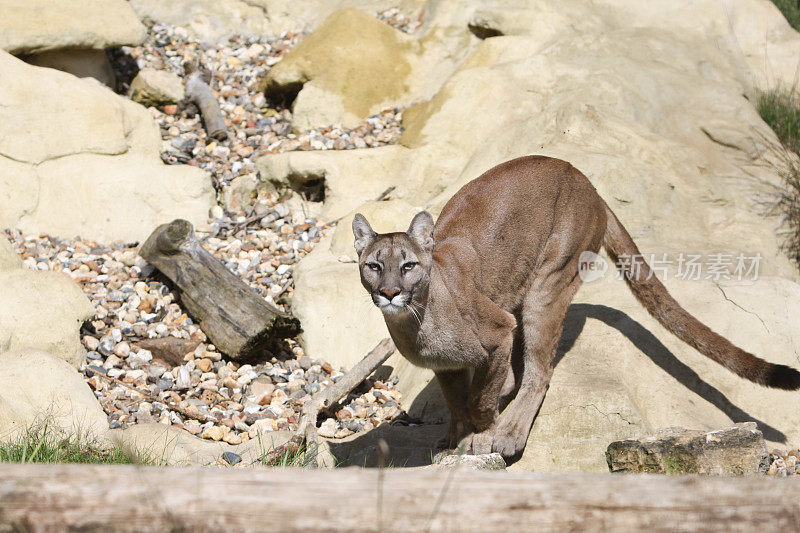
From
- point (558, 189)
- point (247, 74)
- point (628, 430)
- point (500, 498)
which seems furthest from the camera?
point (247, 74)

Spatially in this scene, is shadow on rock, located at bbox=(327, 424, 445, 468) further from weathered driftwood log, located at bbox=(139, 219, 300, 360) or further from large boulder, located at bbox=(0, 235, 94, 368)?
large boulder, located at bbox=(0, 235, 94, 368)

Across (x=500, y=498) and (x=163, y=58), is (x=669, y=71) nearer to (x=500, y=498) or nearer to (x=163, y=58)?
(x=163, y=58)

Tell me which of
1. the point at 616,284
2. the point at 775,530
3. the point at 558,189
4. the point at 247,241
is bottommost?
the point at 247,241

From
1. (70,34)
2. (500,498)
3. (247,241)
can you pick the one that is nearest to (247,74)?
(70,34)

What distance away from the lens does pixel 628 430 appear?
5273mm

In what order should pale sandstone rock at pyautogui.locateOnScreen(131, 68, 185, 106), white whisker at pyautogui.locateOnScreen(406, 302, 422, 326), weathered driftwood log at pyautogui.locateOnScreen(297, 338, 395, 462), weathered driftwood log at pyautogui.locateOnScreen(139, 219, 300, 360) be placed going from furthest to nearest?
pale sandstone rock at pyautogui.locateOnScreen(131, 68, 185, 106)
weathered driftwood log at pyautogui.locateOnScreen(139, 219, 300, 360)
weathered driftwood log at pyautogui.locateOnScreen(297, 338, 395, 462)
white whisker at pyautogui.locateOnScreen(406, 302, 422, 326)

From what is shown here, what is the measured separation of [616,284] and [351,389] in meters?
2.37

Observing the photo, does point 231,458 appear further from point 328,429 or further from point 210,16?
point 210,16

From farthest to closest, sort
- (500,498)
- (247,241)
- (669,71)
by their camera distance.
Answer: (669,71), (247,241), (500,498)

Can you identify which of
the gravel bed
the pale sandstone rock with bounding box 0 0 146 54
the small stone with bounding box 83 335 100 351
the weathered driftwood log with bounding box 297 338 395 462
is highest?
the pale sandstone rock with bounding box 0 0 146 54

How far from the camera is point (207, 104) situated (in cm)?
1064

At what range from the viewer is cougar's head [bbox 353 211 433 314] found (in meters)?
4.82

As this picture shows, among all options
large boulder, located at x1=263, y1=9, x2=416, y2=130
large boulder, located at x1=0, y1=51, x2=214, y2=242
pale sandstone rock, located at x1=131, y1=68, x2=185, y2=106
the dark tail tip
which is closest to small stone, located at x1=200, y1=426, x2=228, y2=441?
large boulder, located at x1=0, y1=51, x2=214, y2=242

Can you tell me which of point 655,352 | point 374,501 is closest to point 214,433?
point 655,352
